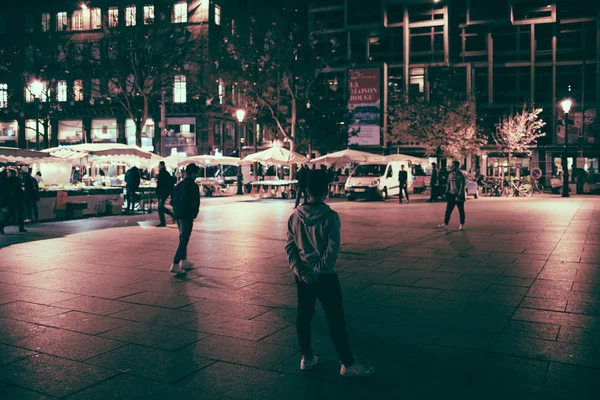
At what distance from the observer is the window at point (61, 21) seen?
53.7 m

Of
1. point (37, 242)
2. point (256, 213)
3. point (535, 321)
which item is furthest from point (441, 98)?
point (535, 321)

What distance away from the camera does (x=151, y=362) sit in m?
4.33

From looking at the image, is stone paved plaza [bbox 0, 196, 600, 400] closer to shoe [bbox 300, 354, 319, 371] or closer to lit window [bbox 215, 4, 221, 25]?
shoe [bbox 300, 354, 319, 371]

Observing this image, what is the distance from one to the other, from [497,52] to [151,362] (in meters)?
55.1

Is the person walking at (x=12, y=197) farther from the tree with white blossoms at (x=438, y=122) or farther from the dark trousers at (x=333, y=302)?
the tree with white blossoms at (x=438, y=122)

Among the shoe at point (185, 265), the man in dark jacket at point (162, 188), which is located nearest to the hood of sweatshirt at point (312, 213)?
the shoe at point (185, 265)

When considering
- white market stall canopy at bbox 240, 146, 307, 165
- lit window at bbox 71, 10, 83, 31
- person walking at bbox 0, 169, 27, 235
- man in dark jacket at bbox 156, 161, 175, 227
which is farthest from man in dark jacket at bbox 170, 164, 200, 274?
lit window at bbox 71, 10, 83, 31

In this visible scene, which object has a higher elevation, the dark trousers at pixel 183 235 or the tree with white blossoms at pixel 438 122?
the tree with white blossoms at pixel 438 122

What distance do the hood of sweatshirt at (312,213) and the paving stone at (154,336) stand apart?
170 cm

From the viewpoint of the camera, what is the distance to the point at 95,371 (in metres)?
4.14

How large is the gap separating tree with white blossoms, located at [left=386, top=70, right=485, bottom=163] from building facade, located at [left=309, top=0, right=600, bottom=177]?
23.2 ft

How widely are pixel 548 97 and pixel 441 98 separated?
15.7 meters

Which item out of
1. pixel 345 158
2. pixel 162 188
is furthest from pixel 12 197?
pixel 345 158

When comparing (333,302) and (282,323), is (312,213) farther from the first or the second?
(282,323)
